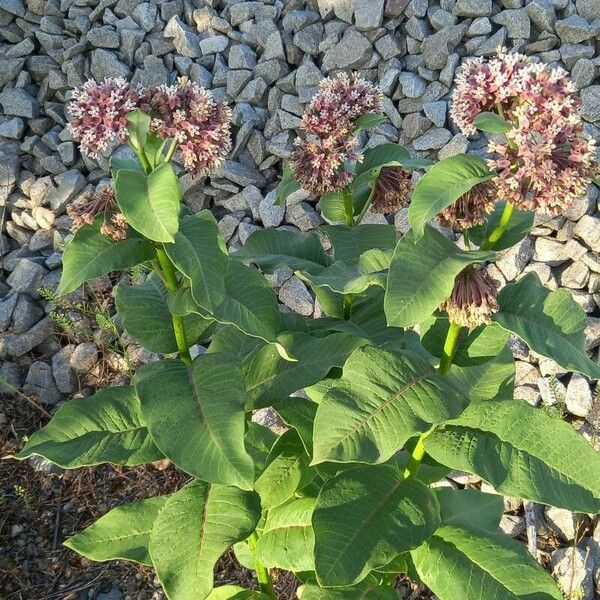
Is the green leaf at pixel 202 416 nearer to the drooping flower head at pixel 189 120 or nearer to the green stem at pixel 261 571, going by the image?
the drooping flower head at pixel 189 120

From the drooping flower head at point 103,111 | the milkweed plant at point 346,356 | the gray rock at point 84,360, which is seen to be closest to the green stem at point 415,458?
the milkweed plant at point 346,356

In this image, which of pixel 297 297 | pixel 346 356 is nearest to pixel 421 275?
pixel 346 356

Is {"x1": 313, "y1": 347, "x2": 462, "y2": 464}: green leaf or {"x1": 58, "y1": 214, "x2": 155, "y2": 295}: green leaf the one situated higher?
{"x1": 58, "y1": 214, "x2": 155, "y2": 295}: green leaf

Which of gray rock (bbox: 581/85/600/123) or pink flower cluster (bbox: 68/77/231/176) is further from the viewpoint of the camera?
gray rock (bbox: 581/85/600/123)

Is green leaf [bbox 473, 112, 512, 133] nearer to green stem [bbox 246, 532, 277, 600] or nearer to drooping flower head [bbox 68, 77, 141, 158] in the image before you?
drooping flower head [bbox 68, 77, 141, 158]

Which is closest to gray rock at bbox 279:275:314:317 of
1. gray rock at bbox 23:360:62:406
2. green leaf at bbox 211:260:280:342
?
gray rock at bbox 23:360:62:406

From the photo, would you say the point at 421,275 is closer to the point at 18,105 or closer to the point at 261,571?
the point at 261,571

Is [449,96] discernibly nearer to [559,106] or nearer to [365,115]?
[365,115]
